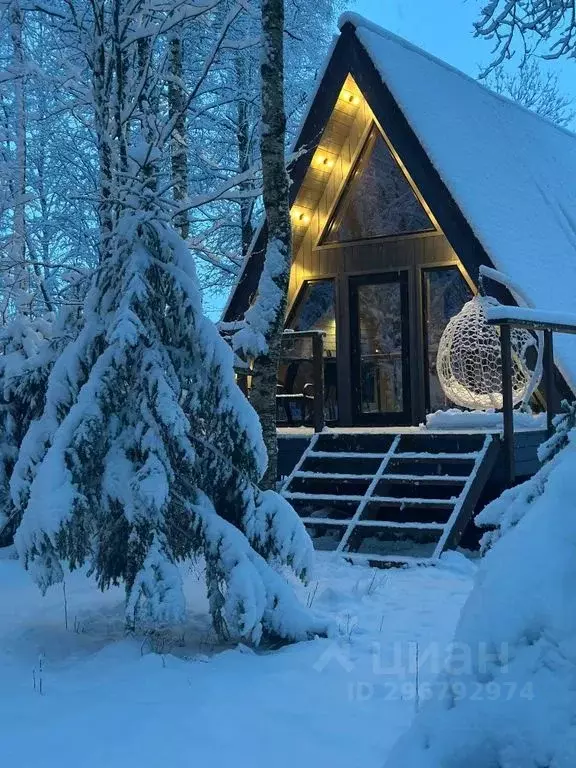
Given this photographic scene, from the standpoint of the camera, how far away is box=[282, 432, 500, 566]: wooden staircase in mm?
6809

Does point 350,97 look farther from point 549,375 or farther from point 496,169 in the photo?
point 549,375

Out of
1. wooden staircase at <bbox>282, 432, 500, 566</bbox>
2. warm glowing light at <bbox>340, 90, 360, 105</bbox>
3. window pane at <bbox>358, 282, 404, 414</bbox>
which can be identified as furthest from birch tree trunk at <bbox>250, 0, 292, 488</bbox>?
window pane at <bbox>358, 282, 404, 414</bbox>

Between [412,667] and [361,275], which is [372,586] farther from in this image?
[361,275]

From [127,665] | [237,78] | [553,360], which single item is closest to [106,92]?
[553,360]

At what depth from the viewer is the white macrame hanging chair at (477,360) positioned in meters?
8.56

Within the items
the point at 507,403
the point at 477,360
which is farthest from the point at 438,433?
the point at 477,360

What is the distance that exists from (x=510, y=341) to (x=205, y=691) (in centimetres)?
453

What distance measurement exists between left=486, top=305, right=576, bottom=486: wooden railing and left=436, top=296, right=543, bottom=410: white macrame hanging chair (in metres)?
0.90

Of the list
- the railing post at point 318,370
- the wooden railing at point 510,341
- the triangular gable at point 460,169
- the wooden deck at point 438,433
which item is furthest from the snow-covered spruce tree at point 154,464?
the triangular gable at point 460,169

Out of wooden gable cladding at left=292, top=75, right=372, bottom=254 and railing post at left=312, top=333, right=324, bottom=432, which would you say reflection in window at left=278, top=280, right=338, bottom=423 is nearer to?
wooden gable cladding at left=292, top=75, right=372, bottom=254

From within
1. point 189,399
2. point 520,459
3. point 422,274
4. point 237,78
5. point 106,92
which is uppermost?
point 237,78

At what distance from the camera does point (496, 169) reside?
33.7 feet

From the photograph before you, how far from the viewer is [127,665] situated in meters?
3.81

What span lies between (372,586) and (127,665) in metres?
2.22
